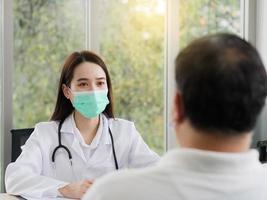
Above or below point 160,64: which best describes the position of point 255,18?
above

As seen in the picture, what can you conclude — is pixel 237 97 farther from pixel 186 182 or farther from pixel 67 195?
pixel 67 195

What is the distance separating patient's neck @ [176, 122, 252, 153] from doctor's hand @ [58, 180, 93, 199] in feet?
3.23

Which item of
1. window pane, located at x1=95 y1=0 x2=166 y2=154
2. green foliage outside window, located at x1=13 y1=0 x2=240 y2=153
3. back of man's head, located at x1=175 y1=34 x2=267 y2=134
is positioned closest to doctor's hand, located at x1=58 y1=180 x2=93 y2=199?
back of man's head, located at x1=175 y1=34 x2=267 y2=134

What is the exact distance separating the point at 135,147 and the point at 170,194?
1370 millimetres

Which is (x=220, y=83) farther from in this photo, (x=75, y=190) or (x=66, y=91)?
(x=66, y=91)

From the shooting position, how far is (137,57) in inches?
134

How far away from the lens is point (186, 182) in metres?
0.73

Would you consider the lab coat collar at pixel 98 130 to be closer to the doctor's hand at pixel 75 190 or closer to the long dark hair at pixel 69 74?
the long dark hair at pixel 69 74

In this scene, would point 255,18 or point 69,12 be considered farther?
point 255,18

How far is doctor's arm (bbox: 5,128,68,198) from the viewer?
1752 mm

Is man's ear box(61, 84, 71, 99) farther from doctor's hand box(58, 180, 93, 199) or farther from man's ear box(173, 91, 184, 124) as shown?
man's ear box(173, 91, 184, 124)

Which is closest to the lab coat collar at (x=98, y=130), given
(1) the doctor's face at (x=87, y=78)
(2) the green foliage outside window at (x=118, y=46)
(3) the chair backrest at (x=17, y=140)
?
(1) the doctor's face at (x=87, y=78)

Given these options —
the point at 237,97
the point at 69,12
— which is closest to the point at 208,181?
the point at 237,97

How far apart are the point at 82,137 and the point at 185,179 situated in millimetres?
1337
